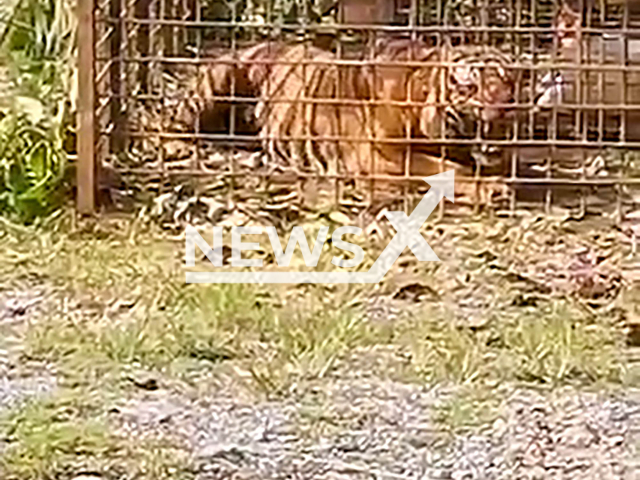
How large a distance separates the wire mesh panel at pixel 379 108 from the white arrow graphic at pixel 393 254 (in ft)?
0.13

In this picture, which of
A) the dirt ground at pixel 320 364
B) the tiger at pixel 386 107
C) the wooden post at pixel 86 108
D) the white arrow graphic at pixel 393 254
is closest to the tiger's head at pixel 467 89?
the tiger at pixel 386 107

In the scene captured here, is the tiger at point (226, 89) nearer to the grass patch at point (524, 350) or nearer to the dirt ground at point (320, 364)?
the dirt ground at point (320, 364)

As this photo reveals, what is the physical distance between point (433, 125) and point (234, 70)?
2.11ft

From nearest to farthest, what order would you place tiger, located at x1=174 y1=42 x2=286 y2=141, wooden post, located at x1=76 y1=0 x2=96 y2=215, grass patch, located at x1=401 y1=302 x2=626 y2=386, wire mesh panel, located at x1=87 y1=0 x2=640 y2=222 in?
grass patch, located at x1=401 y1=302 x2=626 y2=386, wooden post, located at x1=76 y1=0 x2=96 y2=215, wire mesh panel, located at x1=87 y1=0 x2=640 y2=222, tiger, located at x1=174 y1=42 x2=286 y2=141

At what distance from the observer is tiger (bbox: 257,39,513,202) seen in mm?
4637

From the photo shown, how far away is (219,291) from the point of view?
3777 mm

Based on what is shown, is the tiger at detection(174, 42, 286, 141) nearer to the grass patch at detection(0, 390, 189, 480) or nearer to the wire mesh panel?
the wire mesh panel

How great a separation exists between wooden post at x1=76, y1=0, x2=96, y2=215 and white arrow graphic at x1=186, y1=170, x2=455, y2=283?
67 centimetres

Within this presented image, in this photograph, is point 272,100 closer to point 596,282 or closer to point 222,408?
point 596,282

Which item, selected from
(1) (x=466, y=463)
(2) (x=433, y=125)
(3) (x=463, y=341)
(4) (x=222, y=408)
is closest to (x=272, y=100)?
(2) (x=433, y=125)

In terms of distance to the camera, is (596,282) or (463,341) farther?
(596,282)

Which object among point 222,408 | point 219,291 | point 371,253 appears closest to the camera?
point 222,408

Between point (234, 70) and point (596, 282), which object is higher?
point (234, 70)

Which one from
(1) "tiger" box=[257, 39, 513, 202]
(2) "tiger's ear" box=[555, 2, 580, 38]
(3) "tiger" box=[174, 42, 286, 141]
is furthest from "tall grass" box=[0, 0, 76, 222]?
(2) "tiger's ear" box=[555, 2, 580, 38]
